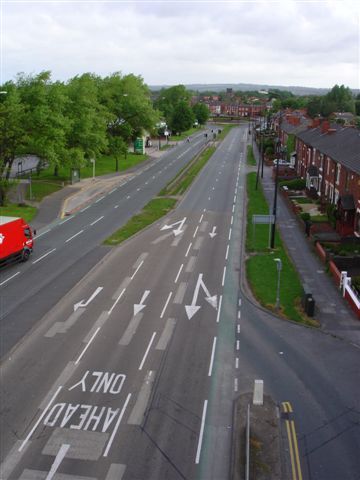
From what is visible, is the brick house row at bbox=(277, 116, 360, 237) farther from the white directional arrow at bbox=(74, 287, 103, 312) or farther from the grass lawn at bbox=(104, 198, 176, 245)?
the white directional arrow at bbox=(74, 287, 103, 312)

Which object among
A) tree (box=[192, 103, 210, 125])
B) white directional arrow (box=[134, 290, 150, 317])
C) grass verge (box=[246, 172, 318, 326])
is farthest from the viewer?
tree (box=[192, 103, 210, 125])

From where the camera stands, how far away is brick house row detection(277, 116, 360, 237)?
136 feet

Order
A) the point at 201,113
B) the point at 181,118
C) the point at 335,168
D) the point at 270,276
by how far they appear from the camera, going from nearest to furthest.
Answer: the point at 270,276
the point at 335,168
the point at 181,118
the point at 201,113

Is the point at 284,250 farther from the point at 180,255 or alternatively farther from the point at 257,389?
the point at 257,389

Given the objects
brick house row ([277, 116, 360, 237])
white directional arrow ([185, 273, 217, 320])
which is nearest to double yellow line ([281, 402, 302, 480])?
white directional arrow ([185, 273, 217, 320])

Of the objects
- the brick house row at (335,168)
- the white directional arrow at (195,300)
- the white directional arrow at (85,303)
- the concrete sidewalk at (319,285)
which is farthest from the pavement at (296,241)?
the white directional arrow at (85,303)

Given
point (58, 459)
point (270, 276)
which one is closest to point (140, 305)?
point (270, 276)

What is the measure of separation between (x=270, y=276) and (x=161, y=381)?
14.2m

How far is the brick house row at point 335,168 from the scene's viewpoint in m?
41.4

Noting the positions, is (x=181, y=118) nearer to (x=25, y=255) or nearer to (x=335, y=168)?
(x=335, y=168)

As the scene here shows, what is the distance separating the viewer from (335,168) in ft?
164

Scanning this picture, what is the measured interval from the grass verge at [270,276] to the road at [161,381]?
1.09 meters

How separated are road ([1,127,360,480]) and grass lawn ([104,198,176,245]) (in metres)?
8.39

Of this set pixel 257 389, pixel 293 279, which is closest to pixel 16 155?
pixel 293 279
